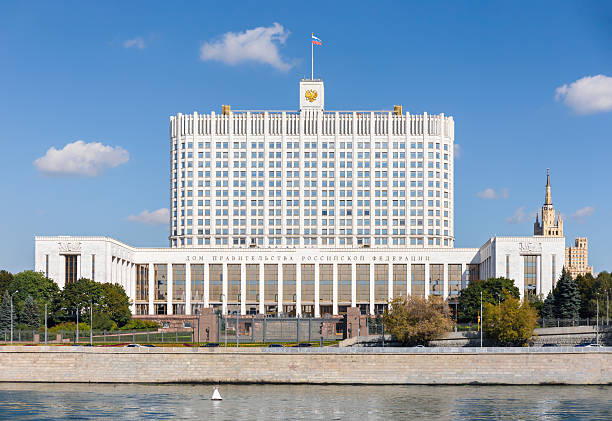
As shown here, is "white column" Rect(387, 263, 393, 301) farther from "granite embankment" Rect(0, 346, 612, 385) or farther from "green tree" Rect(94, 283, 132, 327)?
"granite embankment" Rect(0, 346, 612, 385)

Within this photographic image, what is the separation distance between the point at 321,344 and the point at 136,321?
5957cm

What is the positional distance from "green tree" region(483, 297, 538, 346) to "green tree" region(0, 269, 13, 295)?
85.7m

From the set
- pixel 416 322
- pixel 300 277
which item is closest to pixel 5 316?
pixel 416 322

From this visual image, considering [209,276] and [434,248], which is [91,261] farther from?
[434,248]

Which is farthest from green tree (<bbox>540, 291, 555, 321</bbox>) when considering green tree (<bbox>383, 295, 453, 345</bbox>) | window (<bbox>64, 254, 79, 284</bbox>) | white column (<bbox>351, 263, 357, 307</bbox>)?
window (<bbox>64, 254, 79, 284</bbox>)

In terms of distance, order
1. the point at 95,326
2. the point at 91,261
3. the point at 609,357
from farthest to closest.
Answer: the point at 91,261 → the point at 95,326 → the point at 609,357

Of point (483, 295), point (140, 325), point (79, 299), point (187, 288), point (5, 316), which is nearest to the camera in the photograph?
point (5, 316)

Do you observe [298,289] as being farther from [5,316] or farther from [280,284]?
[5,316]

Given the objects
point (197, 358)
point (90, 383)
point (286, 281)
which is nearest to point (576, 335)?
point (197, 358)

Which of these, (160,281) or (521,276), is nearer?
(521,276)

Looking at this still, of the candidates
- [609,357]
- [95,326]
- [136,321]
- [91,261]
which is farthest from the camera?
[91,261]

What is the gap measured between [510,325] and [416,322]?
12133mm

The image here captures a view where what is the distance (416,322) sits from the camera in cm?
11406

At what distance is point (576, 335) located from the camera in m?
119
